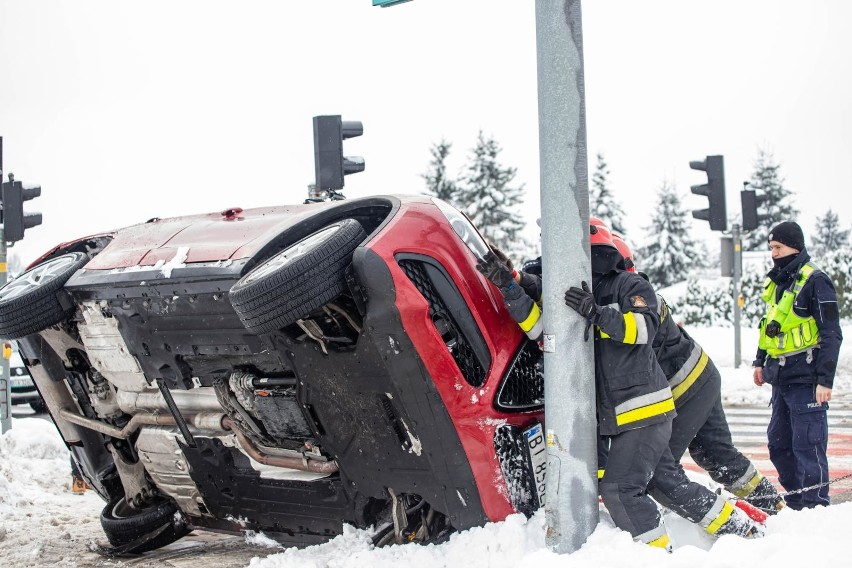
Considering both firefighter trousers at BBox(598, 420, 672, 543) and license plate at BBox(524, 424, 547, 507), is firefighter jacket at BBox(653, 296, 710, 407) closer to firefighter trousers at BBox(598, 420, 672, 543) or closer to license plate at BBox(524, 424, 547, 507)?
firefighter trousers at BBox(598, 420, 672, 543)

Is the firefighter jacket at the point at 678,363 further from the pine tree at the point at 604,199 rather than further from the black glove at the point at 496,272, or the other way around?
the pine tree at the point at 604,199

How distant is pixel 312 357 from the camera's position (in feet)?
13.4

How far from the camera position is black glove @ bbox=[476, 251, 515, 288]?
4.02m

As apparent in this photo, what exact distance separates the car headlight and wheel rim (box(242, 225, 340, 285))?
23.4 inches

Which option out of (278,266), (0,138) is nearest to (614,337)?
(278,266)

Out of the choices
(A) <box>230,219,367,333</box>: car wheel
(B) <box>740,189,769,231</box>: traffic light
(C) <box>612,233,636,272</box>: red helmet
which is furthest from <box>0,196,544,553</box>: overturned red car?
(B) <box>740,189,769,231</box>: traffic light

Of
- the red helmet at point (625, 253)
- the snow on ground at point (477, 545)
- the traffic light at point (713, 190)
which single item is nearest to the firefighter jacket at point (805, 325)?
the snow on ground at point (477, 545)

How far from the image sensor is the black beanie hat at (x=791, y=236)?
532cm

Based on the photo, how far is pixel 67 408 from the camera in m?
5.40

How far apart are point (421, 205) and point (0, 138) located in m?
8.36

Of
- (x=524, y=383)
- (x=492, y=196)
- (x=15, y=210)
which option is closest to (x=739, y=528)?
(x=524, y=383)

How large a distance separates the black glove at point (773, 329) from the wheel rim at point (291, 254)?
2885mm

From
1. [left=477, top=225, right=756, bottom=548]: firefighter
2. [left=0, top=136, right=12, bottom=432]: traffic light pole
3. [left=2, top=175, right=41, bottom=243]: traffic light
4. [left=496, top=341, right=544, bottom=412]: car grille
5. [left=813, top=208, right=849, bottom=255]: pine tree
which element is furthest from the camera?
[left=813, top=208, right=849, bottom=255]: pine tree

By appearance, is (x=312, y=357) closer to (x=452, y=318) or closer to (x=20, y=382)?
(x=452, y=318)
